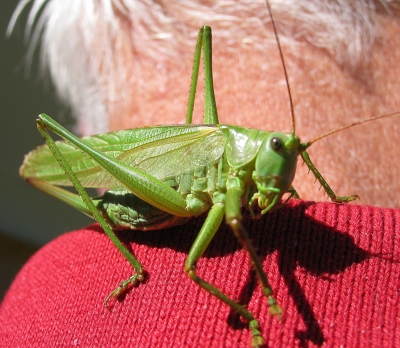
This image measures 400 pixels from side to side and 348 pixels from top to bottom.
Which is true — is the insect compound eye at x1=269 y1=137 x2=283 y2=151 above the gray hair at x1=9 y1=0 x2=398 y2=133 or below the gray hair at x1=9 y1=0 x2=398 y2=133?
below

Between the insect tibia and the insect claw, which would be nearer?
the insect claw

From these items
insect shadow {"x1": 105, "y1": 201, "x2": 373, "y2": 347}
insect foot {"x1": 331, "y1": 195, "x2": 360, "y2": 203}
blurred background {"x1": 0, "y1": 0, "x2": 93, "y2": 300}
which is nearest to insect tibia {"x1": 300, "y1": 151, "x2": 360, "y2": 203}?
insect foot {"x1": 331, "y1": 195, "x2": 360, "y2": 203}

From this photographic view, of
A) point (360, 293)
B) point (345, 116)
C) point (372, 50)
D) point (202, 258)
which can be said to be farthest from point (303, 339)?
point (372, 50)

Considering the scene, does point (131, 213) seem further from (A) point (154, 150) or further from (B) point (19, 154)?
(B) point (19, 154)

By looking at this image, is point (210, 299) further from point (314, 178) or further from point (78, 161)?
point (78, 161)

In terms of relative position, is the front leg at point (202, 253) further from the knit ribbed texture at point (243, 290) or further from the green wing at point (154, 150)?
the green wing at point (154, 150)

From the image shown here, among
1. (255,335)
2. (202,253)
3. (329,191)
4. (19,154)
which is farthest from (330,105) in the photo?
(19,154)

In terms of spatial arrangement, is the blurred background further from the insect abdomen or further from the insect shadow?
the insect shadow
